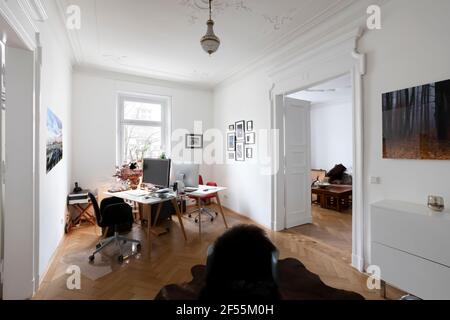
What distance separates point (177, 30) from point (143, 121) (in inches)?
99.3

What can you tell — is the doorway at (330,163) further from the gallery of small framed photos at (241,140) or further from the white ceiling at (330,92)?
the gallery of small framed photos at (241,140)

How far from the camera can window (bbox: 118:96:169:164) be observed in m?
4.71

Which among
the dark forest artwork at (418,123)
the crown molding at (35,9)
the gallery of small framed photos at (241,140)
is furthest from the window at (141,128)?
the dark forest artwork at (418,123)

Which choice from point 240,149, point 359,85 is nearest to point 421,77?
point 359,85

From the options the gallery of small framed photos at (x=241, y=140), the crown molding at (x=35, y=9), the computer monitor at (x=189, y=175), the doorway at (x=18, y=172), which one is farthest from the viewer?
the gallery of small framed photos at (x=241, y=140)

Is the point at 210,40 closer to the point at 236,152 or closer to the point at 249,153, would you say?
the point at 249,153

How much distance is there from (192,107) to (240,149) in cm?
180

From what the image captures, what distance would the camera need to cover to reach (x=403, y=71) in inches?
81.0

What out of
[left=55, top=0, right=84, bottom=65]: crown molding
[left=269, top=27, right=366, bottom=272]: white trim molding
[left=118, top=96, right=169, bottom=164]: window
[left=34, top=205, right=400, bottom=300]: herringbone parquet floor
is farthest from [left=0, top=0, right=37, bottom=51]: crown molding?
[left=269, top=27, right=366, bottom=272]: white trim molding

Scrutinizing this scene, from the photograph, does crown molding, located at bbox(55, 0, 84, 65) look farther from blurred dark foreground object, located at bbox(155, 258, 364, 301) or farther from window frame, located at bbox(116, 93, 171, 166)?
blurred dark foreground object, located at bbox(155, 258, 364, 301)

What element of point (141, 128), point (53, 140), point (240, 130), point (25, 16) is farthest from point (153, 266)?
point (141, 128)

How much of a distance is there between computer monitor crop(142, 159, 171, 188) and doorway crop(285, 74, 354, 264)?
2.15 m

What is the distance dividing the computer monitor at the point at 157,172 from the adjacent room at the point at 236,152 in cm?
3

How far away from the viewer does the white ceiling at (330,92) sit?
15.5 feet
